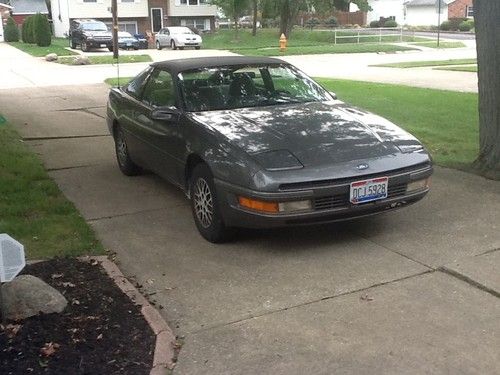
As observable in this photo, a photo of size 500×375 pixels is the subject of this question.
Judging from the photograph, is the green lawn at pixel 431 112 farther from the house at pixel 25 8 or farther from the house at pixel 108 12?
the house at pixel 25 8

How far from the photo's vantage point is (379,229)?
5.16 m

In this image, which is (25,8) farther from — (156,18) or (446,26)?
(446,26)

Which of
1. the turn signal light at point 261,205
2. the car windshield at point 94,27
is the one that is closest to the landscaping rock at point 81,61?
the car windshield at point 94,27

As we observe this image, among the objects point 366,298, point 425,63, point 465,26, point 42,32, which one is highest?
point 465,26

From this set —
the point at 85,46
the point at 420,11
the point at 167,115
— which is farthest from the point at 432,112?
the point at 420,11

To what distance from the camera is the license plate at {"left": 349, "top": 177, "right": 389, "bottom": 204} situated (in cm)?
450

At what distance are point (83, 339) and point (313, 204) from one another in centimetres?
186

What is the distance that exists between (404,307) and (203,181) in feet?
6.31

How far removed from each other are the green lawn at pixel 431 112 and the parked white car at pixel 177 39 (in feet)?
70.0

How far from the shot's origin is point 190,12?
2019 inches

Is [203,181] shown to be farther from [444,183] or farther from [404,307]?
[444,183]

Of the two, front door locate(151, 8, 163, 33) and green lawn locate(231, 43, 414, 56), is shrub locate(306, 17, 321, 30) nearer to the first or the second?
front door locate(151, 8, 163, 33)

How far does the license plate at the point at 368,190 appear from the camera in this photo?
4500 millimetres

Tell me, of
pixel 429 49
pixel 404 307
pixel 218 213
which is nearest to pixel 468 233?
pixel 404 307
